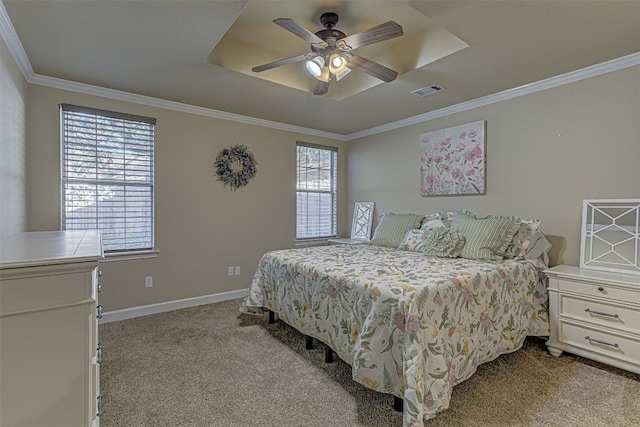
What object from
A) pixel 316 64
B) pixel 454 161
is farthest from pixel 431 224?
pixel 316 64

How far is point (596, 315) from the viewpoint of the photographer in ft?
7.33

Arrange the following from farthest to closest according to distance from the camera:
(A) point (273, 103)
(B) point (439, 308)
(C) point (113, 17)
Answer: (A) point (273, 103) → (C) point (113, 17) → (B) point (439, 308)

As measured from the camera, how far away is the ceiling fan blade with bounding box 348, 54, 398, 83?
223cm

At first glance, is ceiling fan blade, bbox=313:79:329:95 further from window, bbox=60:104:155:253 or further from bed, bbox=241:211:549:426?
window, bbox=60:104:155:253

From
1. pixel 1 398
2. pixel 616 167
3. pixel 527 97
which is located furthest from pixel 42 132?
pixel 616 167

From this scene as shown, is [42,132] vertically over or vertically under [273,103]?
under

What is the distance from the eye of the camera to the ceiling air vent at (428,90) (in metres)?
3.04

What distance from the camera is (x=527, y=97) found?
3.04m

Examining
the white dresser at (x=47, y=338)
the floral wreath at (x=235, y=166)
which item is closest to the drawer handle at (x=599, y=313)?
the white dresser at (x=47, y=338)

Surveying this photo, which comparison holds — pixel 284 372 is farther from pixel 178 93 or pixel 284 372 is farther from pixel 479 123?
pixel 479 123

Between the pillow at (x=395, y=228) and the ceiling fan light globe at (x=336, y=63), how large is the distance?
6.70 ft

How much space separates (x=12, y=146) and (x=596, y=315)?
450 cm

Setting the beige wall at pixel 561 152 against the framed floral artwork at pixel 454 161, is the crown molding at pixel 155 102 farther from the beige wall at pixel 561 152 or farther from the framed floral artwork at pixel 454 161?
the beige wall at pixel 561 152

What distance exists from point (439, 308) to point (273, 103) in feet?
9.29
